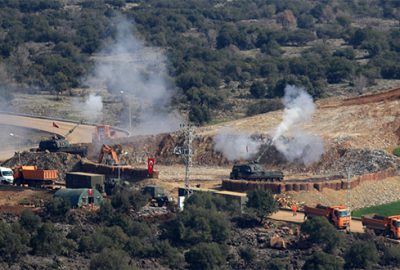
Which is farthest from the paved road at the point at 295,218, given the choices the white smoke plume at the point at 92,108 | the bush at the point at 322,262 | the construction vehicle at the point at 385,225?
the white smoke plume at the point at 92,108

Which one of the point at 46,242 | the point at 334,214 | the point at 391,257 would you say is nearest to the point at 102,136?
the point at 334,214

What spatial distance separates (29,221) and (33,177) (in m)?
16.8

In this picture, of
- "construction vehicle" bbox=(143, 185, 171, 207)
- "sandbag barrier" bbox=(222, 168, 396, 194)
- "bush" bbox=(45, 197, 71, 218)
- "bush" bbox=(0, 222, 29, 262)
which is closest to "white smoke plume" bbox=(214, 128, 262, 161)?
"sandbag barrier" bbox=(222, 168, 396, 194)

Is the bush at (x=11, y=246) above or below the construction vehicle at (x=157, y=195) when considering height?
below

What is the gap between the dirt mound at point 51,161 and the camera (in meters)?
119

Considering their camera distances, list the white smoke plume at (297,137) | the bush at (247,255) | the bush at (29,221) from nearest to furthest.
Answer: the bush at (247,255) → the bush at (29,221) → the white smoke plume at (297,137)

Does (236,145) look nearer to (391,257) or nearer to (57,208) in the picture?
(57,208)

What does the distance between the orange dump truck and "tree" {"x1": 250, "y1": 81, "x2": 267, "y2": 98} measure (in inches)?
2151

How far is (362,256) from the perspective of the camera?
292ft

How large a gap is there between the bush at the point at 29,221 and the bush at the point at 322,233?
1677 cm

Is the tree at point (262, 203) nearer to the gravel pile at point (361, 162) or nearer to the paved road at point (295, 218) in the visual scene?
the paved road at point (295, 218)

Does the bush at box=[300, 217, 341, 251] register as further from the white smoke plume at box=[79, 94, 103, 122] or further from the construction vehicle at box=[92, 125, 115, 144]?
Answer: the white smoke plume at box=[79, 94, 103, 122]

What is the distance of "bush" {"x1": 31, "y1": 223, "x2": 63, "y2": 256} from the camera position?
90619 millimetres

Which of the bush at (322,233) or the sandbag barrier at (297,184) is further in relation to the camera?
the sandbag barrier at (297,184)
